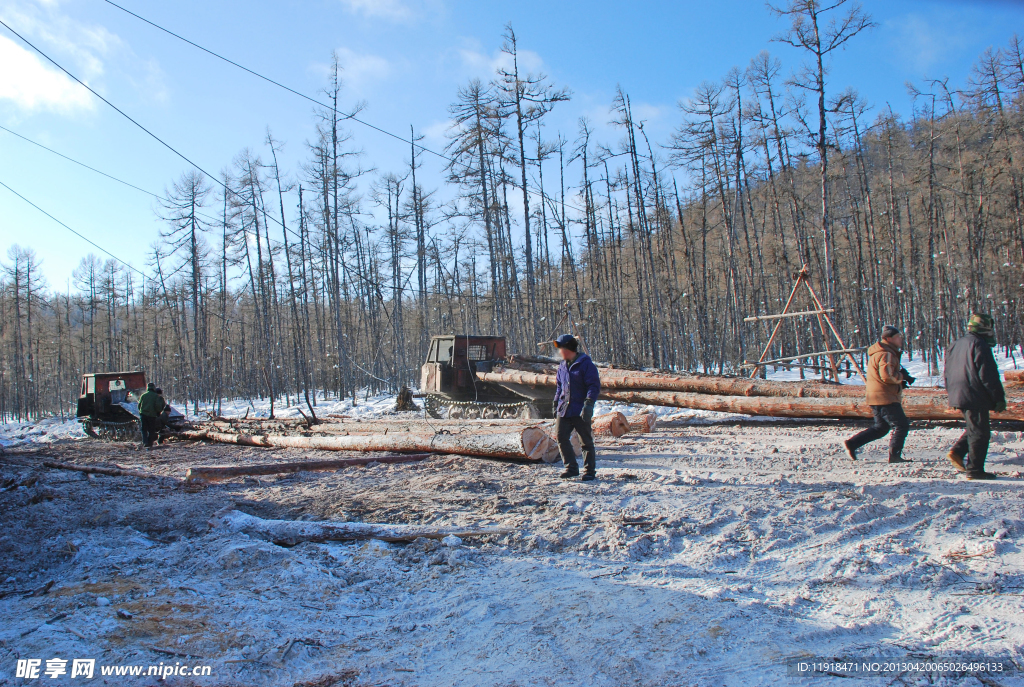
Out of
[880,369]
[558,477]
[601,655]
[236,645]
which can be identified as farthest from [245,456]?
[880,369]

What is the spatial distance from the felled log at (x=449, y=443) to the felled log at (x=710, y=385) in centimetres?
439

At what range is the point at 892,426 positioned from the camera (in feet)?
21.5

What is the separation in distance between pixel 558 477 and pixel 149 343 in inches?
2006

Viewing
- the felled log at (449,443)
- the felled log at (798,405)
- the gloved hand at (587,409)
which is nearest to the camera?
the gloved hand at (587,409)

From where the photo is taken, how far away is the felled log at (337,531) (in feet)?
13.8

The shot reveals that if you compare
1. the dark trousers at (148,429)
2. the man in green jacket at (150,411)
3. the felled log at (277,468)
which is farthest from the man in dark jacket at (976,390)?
the dark trousers at (148,429)

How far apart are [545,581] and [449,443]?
5162 mm

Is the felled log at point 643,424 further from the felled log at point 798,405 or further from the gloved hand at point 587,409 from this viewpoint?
the gloved hand at point 587,409

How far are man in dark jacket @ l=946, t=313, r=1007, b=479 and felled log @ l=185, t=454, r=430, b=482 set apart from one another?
672cm

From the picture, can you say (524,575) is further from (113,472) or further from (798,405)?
(798,405)

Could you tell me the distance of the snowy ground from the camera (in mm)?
2562

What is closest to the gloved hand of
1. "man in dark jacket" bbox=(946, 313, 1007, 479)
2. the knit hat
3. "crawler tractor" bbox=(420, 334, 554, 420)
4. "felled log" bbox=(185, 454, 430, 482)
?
"felled log" bbox=(185, 454, 430, 482)

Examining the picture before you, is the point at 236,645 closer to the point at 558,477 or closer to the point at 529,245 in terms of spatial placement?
the point at 558,477

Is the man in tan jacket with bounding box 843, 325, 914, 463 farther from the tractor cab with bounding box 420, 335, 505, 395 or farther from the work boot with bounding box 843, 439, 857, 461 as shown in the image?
the tractor cab with bounding box 420, 335, 505, 395
